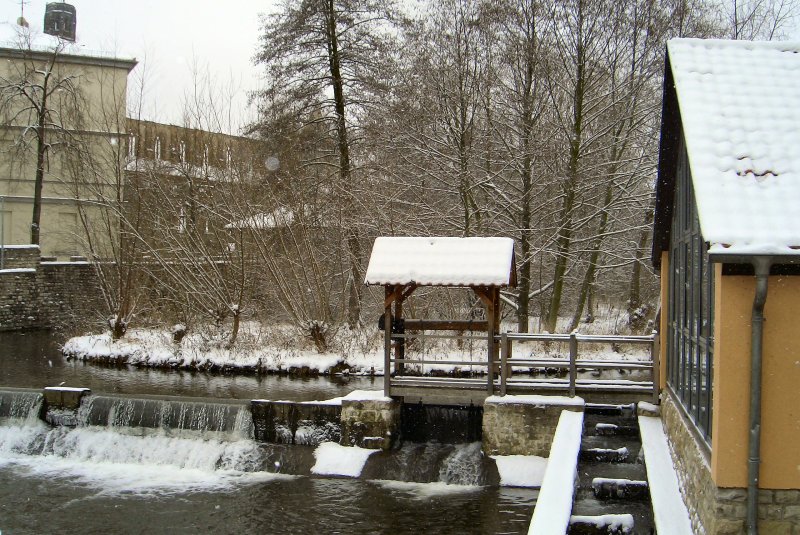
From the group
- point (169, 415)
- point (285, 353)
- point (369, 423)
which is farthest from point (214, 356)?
point (369, 423)

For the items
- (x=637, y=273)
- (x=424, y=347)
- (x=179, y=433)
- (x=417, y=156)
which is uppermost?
(x=417, y=156)

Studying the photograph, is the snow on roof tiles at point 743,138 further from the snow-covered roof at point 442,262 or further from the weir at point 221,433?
the weir at point 221,433

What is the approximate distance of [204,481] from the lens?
11.4m

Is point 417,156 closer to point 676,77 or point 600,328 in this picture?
point 600,328

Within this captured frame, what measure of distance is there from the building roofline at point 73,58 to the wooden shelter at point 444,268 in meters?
27.2

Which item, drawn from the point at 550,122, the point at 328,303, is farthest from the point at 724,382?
the point at 328,303

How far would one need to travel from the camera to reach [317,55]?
23.9m

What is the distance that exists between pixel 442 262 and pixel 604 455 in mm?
4092

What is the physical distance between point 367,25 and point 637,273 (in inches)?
449

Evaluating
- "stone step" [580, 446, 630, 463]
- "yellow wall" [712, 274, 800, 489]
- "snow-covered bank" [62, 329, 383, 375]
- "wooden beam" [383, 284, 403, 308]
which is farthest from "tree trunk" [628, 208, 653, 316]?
"yellow wall" [712, 274, 800, 489]

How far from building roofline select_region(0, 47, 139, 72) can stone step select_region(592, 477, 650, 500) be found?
107 feet

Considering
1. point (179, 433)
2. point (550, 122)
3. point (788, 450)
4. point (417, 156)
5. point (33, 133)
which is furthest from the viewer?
point (33, 133)

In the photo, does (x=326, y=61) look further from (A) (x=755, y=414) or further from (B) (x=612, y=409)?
(A) (x=755, y=414)

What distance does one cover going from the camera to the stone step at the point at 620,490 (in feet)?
26.6
